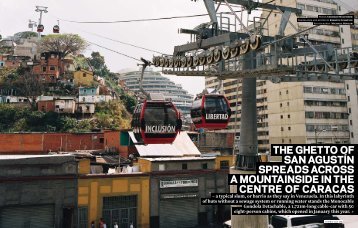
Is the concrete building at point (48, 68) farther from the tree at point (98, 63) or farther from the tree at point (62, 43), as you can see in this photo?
the tree at point (98, 63)

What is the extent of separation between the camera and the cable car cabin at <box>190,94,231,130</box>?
15.5m

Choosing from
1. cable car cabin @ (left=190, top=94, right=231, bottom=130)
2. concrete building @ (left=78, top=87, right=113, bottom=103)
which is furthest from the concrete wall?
concrete building @ (left=78, top=87, right=113, bottom=103)

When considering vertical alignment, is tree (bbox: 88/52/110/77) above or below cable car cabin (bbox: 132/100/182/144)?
above

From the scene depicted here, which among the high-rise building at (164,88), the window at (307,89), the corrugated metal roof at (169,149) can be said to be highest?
the high-rise building at (164,88)

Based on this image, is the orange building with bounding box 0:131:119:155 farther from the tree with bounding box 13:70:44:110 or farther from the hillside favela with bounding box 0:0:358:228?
the tree with bounding box 13:70:44:110

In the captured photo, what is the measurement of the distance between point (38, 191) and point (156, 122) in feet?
51.3

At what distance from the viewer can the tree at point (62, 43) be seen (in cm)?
9612

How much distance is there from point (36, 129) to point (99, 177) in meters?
47.4

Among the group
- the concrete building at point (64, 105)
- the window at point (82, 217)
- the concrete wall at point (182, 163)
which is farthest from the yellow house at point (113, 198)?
the concrete building at point (64, 105)

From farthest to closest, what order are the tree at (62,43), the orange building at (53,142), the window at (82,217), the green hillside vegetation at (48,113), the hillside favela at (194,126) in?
the tree at (62,43), the green hillside vegetation at (48,113), the orange building at (53,142), the window at (82,217), the hillside favela at (194,126)

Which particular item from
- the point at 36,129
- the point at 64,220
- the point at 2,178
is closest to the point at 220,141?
the point at 64,220

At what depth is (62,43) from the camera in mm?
97562

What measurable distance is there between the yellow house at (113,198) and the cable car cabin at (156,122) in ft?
45.8

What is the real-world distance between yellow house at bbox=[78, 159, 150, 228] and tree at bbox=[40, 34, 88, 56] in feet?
256
